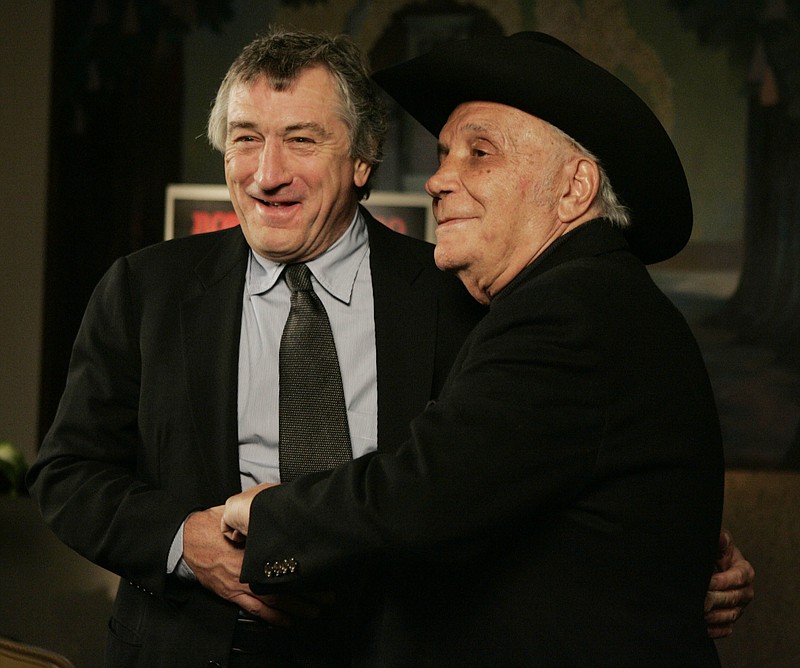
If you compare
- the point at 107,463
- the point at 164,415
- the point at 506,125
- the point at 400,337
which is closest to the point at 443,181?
the point at 506,125

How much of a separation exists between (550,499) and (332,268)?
32.3 inches

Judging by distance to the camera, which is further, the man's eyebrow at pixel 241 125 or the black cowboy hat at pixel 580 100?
the man's eyebrow at pixel 241 125

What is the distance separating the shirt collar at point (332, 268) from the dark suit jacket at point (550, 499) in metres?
0.58

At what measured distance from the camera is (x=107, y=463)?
191 cm

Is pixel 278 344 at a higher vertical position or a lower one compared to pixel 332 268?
lower

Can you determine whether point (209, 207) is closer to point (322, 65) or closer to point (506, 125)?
point (322, 65)

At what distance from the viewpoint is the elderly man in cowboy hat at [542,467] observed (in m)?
1.37

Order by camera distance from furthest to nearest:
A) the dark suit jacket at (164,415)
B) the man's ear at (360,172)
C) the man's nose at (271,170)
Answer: the man's ear at (360,172) → the man's nose at (271,170) → the dark suit jacket at (164,415)

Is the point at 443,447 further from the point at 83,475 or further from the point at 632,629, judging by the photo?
the point at 83,475

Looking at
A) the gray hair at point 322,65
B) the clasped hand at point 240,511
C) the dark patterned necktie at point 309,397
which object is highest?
the gray hair at point 322,65

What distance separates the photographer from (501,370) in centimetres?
139

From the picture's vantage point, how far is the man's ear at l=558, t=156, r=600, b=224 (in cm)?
161

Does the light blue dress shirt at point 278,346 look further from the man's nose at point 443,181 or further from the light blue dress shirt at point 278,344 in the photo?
the man's nose at point 443,181

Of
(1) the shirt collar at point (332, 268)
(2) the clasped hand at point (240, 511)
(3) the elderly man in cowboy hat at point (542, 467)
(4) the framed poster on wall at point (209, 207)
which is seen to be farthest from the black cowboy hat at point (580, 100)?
(4) the framed poster on wall at point (209, 207)
